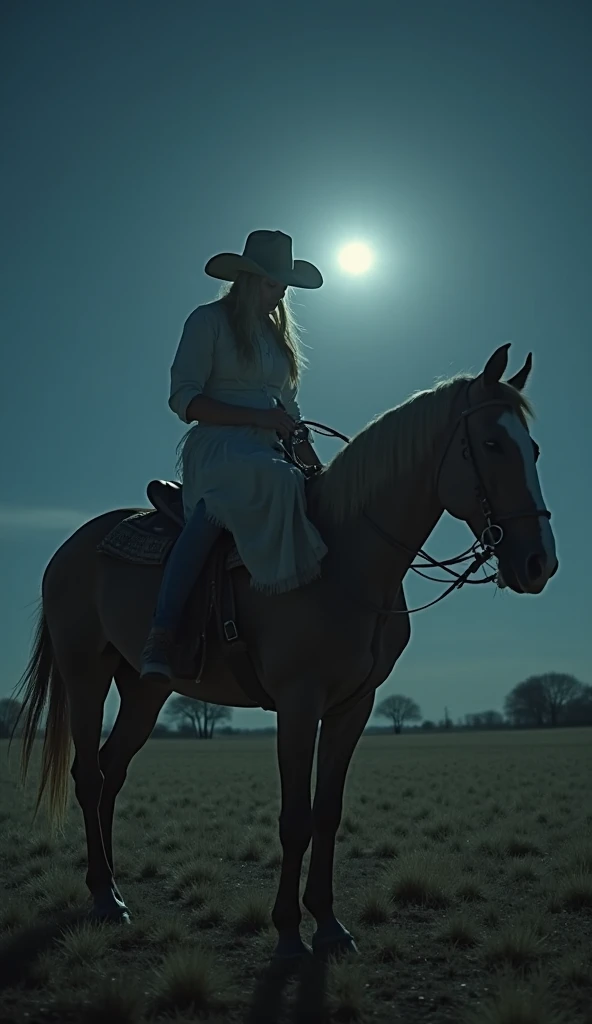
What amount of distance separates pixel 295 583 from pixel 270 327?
2.03m

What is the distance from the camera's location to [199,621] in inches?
197

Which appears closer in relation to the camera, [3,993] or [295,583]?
[3,993]

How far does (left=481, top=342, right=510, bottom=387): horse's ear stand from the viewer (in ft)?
14.5

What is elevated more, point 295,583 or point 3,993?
point 295,583

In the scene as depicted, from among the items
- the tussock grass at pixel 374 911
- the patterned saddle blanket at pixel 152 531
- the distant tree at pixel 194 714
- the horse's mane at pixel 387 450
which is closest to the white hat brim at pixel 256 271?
the horse's mane at pixel 387 450

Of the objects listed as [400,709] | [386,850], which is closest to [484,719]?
[400,709]

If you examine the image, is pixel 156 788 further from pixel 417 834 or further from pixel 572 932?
pixel 572 932

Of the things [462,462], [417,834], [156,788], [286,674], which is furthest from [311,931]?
[156,788]

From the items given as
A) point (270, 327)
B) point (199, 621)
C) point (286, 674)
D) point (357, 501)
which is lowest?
point (286, 674)

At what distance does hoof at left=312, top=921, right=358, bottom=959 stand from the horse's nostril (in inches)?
87.1

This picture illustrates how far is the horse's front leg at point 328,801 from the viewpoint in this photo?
4902 mm

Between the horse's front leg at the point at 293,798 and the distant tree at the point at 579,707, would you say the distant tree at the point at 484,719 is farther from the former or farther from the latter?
the horse's front leg at the point at 293,798

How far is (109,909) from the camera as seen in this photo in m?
5.64

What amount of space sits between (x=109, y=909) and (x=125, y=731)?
54.6 inches
